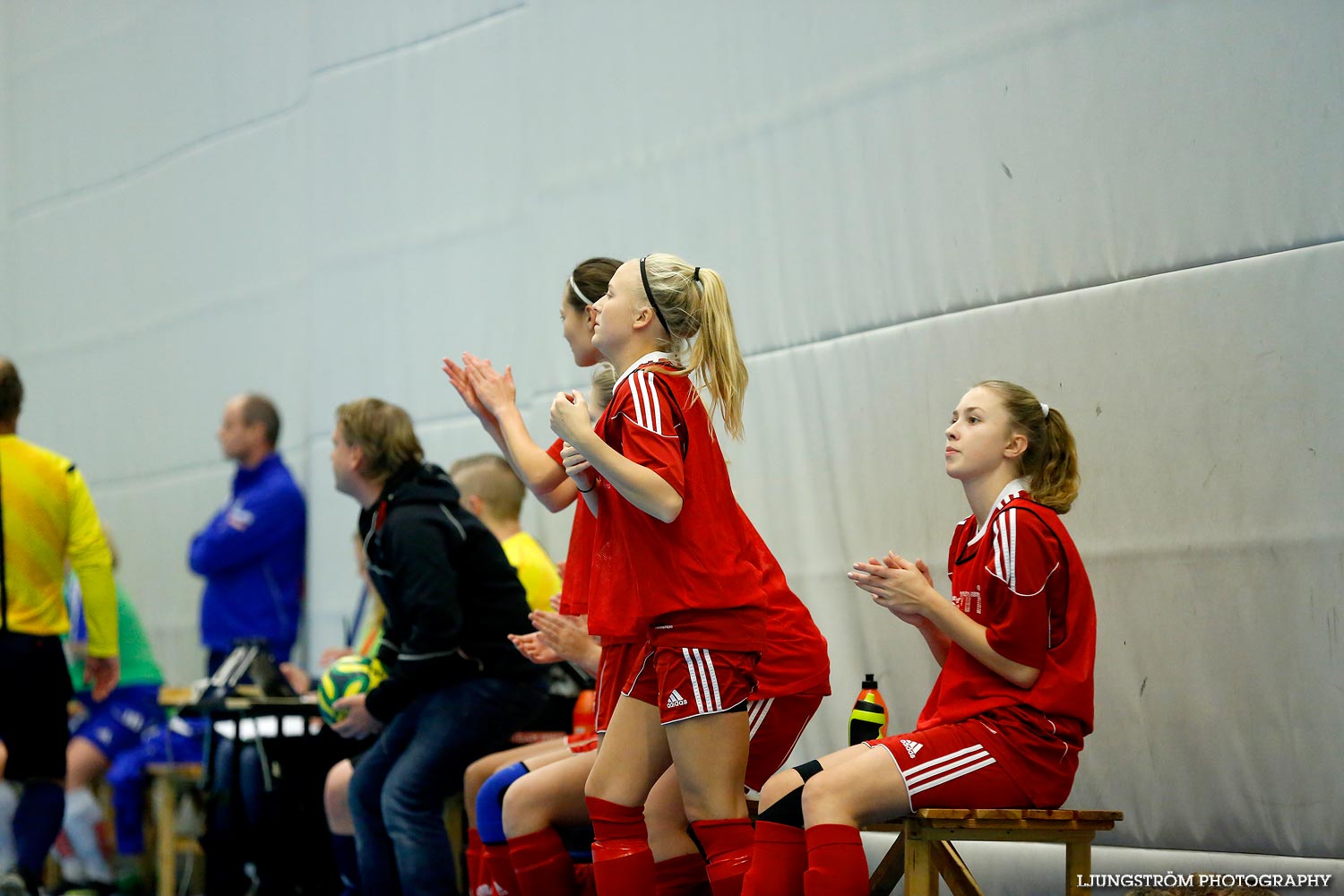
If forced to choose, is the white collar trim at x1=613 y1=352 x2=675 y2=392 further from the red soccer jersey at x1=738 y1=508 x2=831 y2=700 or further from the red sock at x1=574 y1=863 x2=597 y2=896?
A: the red sock at x1=574 y1=863 x2=597 y2=896

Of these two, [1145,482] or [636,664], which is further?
[1145,482]

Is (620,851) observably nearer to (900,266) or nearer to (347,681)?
(347,681)

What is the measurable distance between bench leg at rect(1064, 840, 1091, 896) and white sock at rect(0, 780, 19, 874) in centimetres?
375

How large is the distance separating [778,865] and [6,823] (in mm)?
4307

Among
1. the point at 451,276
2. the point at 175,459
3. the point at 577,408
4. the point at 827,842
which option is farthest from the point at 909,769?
the point at 175,459

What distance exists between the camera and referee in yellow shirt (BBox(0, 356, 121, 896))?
14.6 feet

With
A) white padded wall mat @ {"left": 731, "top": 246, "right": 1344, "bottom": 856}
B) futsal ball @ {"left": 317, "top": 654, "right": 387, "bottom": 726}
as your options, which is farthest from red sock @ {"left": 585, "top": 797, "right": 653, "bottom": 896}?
futsal ball @ {"left": 317, "top": 654, "right": 387, "bottom": 726}

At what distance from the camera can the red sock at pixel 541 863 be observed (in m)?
3.24

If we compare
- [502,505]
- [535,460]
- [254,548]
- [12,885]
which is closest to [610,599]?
[535,460]

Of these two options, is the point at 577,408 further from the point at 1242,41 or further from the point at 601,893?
the point at 1242,41

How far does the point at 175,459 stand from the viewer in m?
7.15

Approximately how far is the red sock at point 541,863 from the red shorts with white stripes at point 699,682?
73cm

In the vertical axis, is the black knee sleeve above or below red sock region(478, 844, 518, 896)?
above

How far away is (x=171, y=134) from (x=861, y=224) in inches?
183
